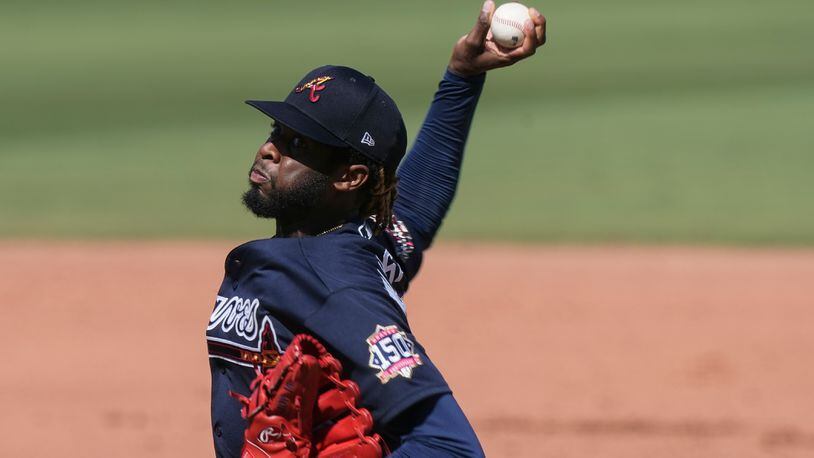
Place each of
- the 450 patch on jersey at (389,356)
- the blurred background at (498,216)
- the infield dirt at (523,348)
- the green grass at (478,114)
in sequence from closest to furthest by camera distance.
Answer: the 450 patch on jersey at (389,356) → the infield dirt at (523,348) → the blurred background at (498,216) → the green grass at (478,114)

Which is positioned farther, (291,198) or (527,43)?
(527,43)

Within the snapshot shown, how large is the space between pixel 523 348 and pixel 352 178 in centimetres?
522

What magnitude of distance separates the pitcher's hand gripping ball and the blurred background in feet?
12.9

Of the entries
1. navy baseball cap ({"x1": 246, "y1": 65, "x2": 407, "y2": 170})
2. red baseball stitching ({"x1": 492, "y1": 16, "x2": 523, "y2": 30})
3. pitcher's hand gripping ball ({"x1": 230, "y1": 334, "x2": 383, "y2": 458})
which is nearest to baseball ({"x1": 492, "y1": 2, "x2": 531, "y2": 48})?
red baseball stitching ({"x1": 492, "y1": 16, "x2": 523, "y2": 30})

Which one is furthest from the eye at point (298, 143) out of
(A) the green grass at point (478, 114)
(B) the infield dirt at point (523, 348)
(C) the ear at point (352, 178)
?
(A) the green grass at point (478, 114)

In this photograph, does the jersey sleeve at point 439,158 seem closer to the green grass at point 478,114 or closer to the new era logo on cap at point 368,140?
the new era logo on cap at point 368,140

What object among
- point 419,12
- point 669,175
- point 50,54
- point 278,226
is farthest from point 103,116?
point 278,226

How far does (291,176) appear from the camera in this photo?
2598mm

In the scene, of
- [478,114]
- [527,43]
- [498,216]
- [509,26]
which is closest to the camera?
[527,43]

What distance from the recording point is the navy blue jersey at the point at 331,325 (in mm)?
2324

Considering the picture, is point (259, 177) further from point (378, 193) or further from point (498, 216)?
point (498, 216)

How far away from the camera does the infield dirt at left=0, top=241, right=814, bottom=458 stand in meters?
6.41

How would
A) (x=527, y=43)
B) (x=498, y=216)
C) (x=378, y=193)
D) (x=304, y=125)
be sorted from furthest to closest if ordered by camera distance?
(x=498, y=216) → (x=527, y=43) → (x=378, y=193) → (x=304, y=125)

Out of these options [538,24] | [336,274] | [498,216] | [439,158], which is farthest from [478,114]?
[336,274]
